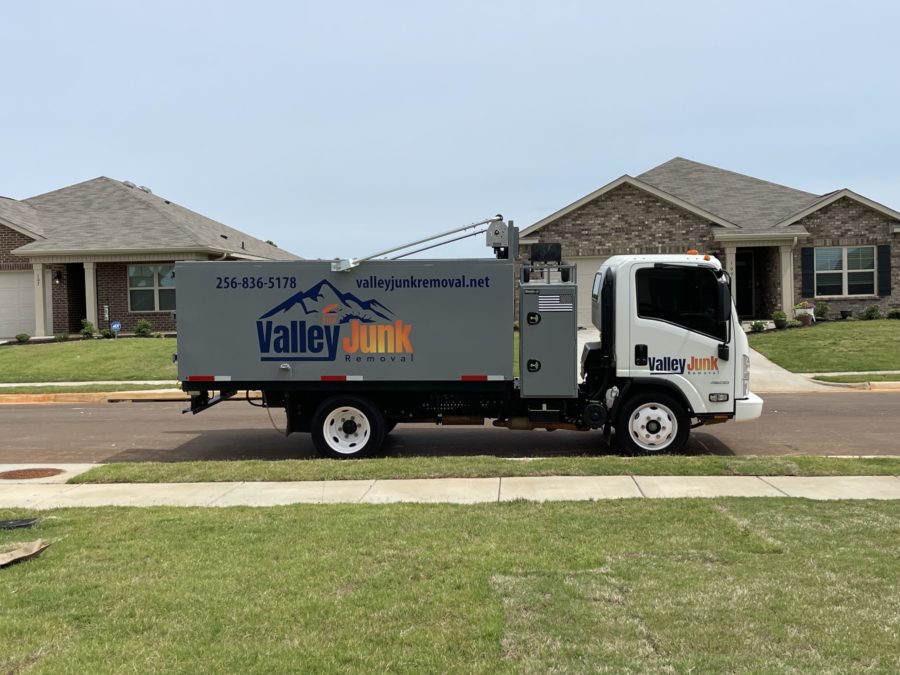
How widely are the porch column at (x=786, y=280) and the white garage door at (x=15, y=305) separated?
28.4 m

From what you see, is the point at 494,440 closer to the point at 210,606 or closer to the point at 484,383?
the point at 484,383

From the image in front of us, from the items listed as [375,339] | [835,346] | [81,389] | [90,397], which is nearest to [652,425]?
[375,339]

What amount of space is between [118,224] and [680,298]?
A: 1075 inches

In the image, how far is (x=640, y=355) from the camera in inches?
401

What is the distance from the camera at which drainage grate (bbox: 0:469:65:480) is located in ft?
32.5

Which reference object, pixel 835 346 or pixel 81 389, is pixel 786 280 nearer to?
pixel 835 346

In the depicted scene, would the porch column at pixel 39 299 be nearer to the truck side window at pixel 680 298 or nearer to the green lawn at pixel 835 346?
the green lawn at pixel 835 346

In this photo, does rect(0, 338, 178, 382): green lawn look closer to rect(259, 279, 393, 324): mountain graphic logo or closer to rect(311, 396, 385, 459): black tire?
rect(311, 396, 385, 459): black tire

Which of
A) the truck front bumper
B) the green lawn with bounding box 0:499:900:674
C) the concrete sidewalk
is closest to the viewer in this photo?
the green lawn with bounding box 0:499:900:674

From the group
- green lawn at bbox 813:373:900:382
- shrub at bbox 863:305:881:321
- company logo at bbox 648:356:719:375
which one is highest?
shrub at bbox 863:305:881:321

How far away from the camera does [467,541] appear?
20.1ft

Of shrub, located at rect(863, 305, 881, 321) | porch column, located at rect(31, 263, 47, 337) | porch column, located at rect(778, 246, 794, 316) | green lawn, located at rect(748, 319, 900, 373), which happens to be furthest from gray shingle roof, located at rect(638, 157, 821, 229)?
porch column, located at rect(31, 263, 47, 337)

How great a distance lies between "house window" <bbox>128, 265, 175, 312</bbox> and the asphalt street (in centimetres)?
1515

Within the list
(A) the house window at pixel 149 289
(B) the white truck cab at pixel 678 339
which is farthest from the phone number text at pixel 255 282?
(A) the house window at pixel 149 289
